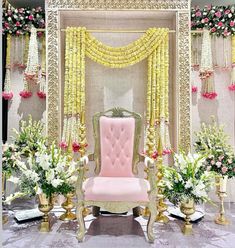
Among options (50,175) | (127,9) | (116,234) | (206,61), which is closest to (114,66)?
(127,9)

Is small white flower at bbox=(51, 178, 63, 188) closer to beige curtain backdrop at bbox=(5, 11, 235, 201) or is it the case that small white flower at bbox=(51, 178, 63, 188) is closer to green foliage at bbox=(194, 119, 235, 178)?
beige curtain backdrop at bbox=(5, 11, 235, 201)

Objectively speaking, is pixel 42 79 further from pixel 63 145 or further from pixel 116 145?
pixel 116 145

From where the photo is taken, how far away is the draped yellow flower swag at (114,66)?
12.8 feet

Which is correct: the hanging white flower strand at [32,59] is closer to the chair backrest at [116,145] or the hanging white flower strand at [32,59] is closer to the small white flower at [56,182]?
the chair backrest at [116,145]

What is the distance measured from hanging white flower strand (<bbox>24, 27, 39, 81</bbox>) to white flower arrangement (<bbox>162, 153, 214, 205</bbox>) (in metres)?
2.07

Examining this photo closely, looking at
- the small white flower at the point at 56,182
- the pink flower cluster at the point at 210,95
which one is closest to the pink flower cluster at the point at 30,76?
the small white flower at the point at 56,182

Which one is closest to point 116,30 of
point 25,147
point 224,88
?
point 224,88

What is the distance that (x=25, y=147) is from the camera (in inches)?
144

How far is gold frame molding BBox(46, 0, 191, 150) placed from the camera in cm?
381

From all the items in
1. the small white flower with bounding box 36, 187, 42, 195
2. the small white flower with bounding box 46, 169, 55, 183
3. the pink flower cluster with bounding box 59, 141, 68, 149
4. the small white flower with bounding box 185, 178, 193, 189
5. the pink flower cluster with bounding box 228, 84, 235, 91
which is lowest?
the small white flower with bounding box 36, 187, 42, 195

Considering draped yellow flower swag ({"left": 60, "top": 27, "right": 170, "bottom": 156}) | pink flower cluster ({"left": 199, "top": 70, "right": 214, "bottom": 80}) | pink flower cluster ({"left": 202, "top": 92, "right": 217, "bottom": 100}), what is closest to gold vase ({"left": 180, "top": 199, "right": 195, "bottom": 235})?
draped yellow flower swag ({"left": 60, "top": 27, "right": 170, "bottom": 156})

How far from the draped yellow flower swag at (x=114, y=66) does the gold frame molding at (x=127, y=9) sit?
14cm

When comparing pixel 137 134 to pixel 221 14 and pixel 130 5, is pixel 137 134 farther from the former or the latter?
pixel 221 14

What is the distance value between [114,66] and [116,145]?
112 centimetres
